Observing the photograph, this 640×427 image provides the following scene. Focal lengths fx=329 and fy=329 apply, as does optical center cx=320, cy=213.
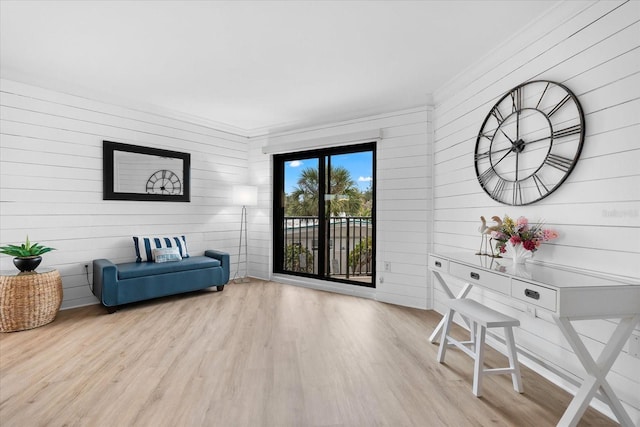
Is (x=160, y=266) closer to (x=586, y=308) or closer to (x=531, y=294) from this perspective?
(x=531, y=294)

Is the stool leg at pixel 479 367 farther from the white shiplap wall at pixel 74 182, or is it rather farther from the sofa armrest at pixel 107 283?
the white shiplap wall at pixel 74 182

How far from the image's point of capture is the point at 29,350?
8.74 ft

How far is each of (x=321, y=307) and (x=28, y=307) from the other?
289cm

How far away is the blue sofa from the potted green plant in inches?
21.4

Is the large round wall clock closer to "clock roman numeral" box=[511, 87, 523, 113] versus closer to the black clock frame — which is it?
"clock roman numeral" box=[511, 87, 523, 113]

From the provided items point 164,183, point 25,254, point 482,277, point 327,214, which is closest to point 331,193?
point 327,214

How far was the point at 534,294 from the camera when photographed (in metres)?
1.67

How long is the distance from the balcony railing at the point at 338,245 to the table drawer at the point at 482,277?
2103 mm

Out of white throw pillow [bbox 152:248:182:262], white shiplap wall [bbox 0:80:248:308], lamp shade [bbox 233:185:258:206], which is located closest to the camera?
white shiplap wall [bbox 0:80:248:308]

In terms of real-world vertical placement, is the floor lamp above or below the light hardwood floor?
above

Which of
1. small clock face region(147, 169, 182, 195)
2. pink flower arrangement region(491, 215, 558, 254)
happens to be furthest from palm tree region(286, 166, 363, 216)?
pink flower arrangement region(491, 215, 558, 254)

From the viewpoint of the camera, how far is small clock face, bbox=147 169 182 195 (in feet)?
14.5

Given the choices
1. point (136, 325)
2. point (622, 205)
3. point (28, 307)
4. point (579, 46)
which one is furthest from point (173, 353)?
point (579, 46)

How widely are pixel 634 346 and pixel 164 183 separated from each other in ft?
15.9
